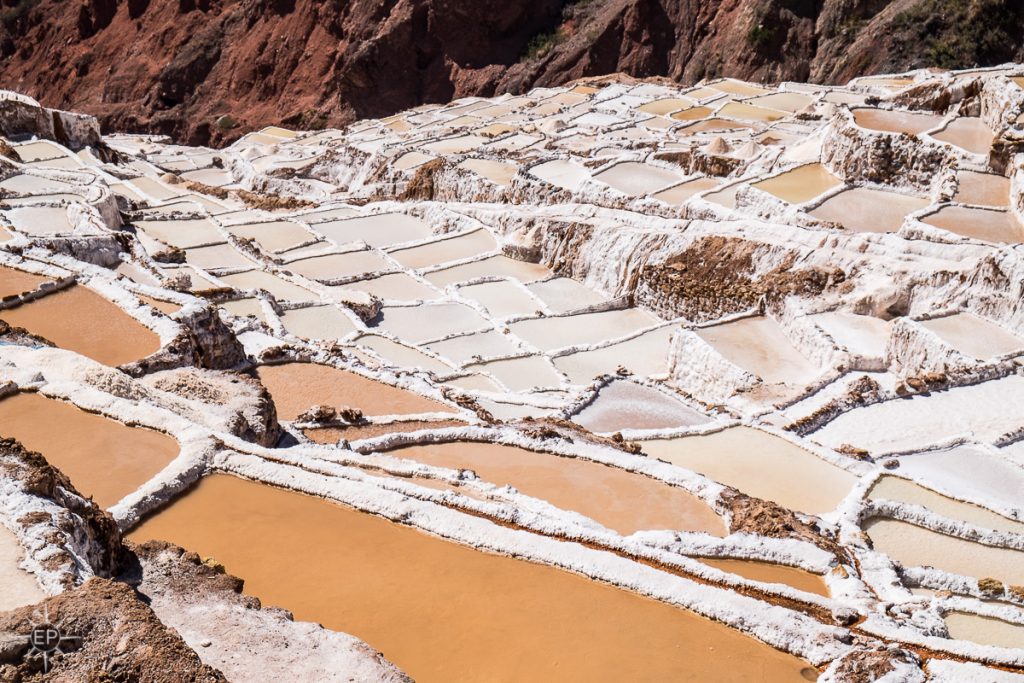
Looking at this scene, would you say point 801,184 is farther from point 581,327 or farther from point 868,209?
point 581,327

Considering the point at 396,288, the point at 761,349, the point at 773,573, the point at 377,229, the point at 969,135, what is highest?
the point at 969,135

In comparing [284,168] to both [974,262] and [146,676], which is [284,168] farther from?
[146,676]

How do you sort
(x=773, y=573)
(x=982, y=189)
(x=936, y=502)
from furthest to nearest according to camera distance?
(x=982, y=189), (x=936, y=502), (x=773, y=573)

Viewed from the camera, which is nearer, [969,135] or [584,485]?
[584,485]

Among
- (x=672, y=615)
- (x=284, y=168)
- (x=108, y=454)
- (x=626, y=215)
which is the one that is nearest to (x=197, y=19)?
(x=284, y=168)

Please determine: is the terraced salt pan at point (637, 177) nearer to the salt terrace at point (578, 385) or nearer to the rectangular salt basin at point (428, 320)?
the salt terrace at point (578, 385)

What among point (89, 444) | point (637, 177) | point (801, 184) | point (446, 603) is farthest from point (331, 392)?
point (637, 177)
